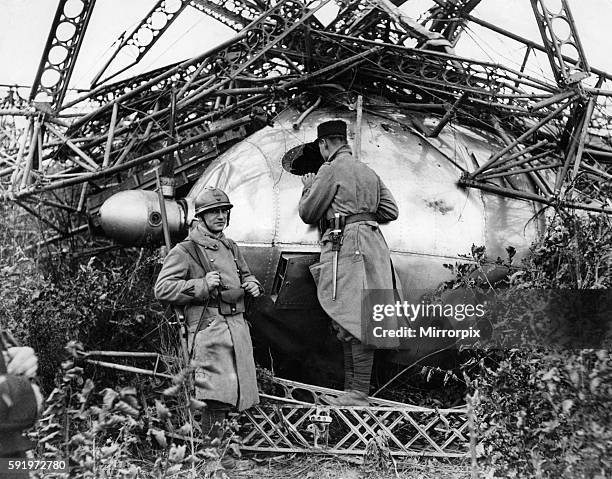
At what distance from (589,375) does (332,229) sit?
11.7 feet

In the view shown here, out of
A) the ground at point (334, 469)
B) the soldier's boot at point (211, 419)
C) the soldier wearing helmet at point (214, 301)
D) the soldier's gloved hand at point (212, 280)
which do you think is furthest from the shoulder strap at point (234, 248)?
the ground at point (334, 469)

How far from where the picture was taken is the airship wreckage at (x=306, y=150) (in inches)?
318

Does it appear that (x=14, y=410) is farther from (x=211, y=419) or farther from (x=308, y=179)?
(x=308, y=179)

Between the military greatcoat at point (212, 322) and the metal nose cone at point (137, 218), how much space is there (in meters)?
1.01

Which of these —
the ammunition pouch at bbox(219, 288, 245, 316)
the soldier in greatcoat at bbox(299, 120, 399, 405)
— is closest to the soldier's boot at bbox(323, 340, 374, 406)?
the soldier in greatcoat at bbox(299, 120, 399, 405)

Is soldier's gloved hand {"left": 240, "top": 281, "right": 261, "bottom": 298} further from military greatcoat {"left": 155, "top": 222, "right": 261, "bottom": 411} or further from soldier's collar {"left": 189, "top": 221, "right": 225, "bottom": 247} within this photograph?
soldier's collar {"left": 189, "top": 221, "right": 225, "bottom": 247}

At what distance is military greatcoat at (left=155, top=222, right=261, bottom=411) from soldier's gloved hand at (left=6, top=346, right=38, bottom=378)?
3.32m

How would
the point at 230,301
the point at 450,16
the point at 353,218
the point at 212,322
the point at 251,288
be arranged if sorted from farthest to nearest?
1. the point at 450,16
2. the point at 353,218
3. the point at 251,288
4. the point at 230,301
5. the point at 212,322

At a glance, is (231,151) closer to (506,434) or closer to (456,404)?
(456,404)

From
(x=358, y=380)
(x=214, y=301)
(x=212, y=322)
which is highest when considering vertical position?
(x=214, y=301)

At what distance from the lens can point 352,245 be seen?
7582 millimetres

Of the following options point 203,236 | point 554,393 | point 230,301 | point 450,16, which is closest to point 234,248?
point 203,236

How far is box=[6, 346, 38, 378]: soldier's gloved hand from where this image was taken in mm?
3398

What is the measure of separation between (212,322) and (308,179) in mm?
1792
